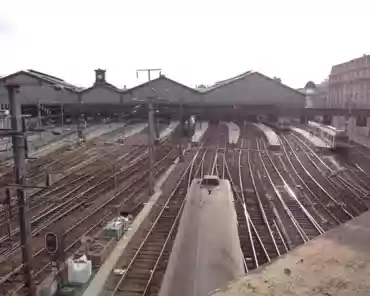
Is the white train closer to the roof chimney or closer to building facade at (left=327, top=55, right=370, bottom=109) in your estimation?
building facade at (left=327, top=55, right=370, bottom=109)

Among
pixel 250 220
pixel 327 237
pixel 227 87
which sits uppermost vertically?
pixel 227 87

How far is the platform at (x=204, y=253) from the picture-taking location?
7109 millimetres

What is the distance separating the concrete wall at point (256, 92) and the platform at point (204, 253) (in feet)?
124

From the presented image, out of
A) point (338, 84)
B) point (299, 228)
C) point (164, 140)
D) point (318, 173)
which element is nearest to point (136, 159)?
point (164, 140)

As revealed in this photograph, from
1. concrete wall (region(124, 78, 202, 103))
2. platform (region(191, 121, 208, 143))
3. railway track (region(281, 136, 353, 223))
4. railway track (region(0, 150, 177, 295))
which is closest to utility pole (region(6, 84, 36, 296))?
railway track (region(0, 150, 177, 295))

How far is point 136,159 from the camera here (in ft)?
90.2

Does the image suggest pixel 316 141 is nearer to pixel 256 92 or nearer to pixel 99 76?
pixel 256 92

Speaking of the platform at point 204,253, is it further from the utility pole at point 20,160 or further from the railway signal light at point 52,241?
the utility pole at point 20,160

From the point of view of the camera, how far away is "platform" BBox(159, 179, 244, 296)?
23.3ft

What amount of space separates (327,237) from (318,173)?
1809cm

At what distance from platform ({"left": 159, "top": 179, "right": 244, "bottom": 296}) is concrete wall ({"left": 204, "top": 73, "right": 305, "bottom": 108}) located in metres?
37.7

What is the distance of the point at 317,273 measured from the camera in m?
5.06

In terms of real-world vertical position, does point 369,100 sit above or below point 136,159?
above

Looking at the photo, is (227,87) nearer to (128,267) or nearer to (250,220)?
(250,220)
